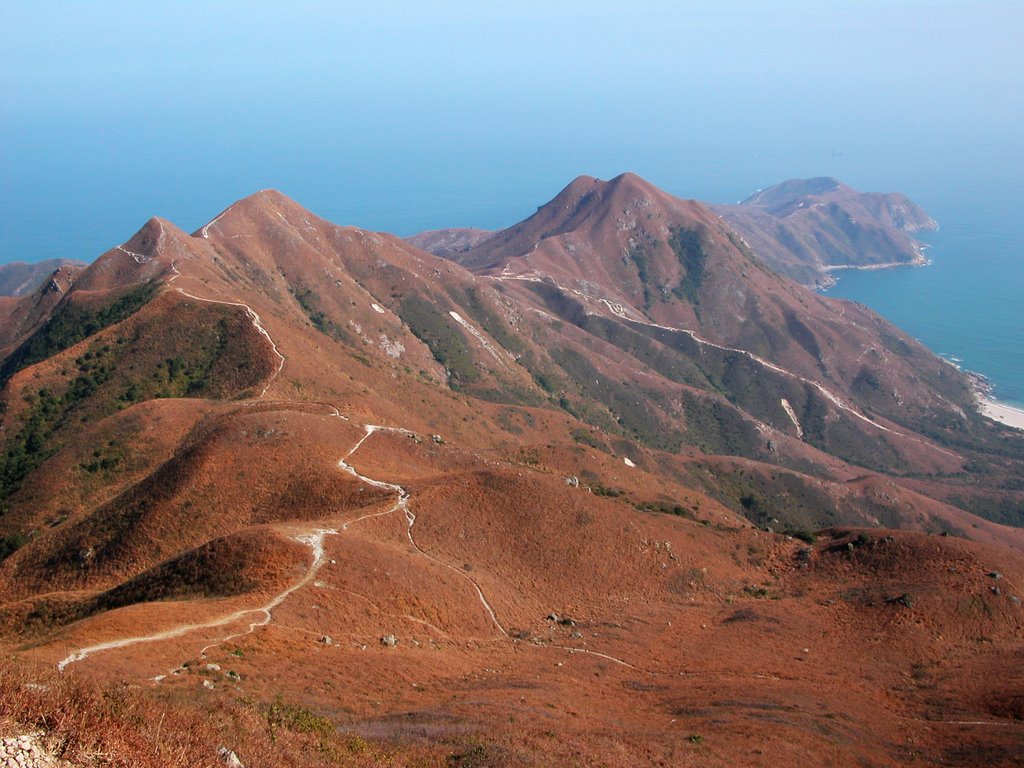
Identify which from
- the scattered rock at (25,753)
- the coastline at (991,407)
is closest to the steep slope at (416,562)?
the scattered rock at (25,753)

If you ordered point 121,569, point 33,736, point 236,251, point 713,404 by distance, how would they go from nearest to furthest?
1. point 33,736
2. point 121,569
3. point 236,251
4. point 713,404

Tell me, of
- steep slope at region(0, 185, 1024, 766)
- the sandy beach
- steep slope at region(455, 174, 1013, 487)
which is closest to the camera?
steep slope at region(0, 185, 1024, 766)

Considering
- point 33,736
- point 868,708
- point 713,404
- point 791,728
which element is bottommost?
point 713,404

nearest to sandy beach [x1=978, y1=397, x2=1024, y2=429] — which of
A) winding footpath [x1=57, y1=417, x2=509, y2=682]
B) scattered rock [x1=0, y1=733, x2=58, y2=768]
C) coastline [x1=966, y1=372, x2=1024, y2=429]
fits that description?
coastline [x1=966, y1=372, x2=1024, y2=429]

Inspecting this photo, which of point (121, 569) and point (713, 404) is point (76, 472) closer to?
point (121, 569)

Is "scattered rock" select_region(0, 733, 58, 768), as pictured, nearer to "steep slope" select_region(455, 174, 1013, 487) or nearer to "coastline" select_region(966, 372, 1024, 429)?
"steep slope" select_region(455, 174, 1013, 487)

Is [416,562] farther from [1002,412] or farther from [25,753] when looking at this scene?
[1002,412]

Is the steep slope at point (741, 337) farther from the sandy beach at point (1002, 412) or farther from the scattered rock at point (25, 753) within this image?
the scattered rock at point (25, 753)

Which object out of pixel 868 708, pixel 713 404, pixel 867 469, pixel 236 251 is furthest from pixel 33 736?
pixel 867 469

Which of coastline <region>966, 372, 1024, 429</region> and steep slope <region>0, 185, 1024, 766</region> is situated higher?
steep slope <region>0, 185, 1024, 766</region>
